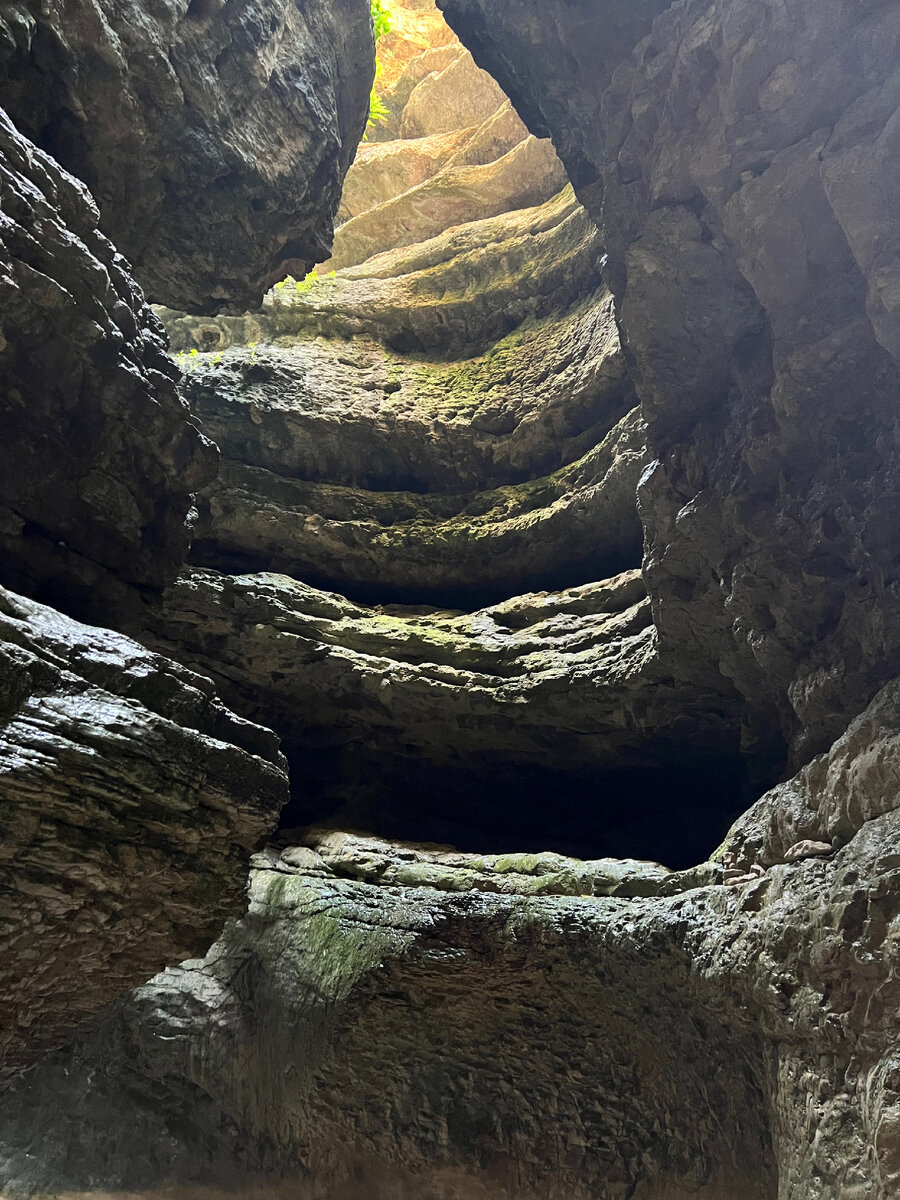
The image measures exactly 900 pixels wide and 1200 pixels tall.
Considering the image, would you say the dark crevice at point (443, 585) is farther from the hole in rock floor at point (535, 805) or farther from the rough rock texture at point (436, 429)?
the hole in rock floor at point (535, 805)

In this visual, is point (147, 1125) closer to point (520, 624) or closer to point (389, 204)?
point (520, 624)

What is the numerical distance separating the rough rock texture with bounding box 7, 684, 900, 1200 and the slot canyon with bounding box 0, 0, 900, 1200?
0.11ft

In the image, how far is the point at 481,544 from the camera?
10.0 metres

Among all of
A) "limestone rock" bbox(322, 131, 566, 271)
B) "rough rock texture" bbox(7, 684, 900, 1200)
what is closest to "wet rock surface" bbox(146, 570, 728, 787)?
"rough rock texture" bbox(7, 684, 900, 1200)

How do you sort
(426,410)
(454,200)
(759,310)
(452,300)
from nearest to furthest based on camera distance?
(759,310) → (426,410) → (452,300) → (454,200)

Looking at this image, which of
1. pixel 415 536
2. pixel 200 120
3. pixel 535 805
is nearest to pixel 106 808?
pixel 200 120

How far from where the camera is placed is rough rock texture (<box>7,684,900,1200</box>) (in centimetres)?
512

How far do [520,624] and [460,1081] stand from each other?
4.54m

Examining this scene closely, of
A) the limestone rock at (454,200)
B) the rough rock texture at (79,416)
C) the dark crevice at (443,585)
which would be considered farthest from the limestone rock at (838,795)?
the limestone rock at (454,200)

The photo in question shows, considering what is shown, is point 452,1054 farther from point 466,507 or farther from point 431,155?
point 431,155

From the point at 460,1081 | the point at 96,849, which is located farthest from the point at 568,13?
the point at 460,1081

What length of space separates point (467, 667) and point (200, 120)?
562 cm

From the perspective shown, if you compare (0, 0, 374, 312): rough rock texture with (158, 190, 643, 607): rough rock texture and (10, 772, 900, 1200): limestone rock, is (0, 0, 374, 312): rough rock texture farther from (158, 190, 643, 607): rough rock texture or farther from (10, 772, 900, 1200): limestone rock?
(10, 772, 900, 1200): limestone rock

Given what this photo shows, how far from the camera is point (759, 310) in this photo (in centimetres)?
682
